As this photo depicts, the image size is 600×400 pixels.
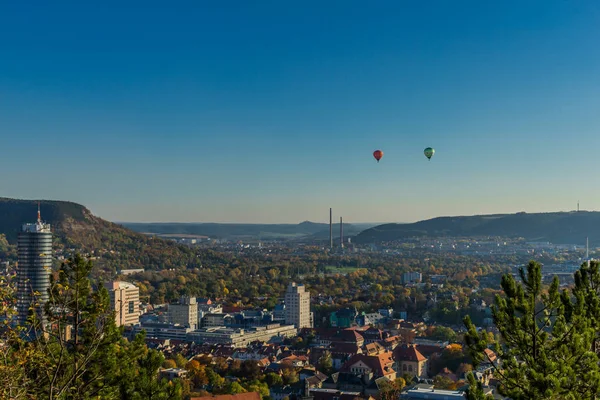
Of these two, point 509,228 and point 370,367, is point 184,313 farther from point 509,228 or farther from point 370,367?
point 509,228

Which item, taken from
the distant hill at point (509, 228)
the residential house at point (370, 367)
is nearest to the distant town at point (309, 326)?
the residential house at point (370, 367)

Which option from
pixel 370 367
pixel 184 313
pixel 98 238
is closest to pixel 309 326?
pixel 184 313

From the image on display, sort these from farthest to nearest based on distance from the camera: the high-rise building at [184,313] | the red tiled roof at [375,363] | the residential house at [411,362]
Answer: the high-rise building at [184,313] → the residential house at [411,362] → the red tiled roof at [375,363]

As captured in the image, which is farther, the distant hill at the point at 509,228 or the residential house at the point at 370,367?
the distant hill at the point at 509,228

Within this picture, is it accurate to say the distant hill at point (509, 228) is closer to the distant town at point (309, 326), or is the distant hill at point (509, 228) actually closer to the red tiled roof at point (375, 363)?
the distant town at point (309, 326)

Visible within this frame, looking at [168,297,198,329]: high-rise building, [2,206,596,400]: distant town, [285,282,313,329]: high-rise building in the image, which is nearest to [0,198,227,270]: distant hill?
[2,206,596,400]: distant town

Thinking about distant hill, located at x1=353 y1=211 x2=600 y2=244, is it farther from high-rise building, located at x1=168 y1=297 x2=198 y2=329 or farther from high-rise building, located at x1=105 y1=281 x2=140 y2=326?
high-rise building, located at x1=105 y1=281 x2=140 y2=326
